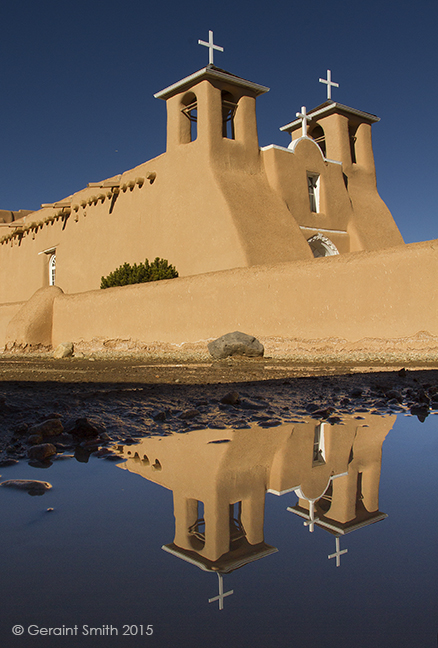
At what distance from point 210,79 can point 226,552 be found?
19.3 meters

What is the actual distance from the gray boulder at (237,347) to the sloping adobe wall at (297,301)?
0.84m

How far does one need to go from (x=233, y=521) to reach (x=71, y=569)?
0.56 m

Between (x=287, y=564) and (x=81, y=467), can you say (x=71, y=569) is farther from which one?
(x=81, y=467)

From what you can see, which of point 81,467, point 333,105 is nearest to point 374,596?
point 81,467

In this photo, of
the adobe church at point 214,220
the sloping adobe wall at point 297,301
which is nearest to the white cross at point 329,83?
the adobe church at point 214,220

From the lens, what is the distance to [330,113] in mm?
23312

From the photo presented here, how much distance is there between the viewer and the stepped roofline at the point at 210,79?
18125mm

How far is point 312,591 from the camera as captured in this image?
47.4 inches

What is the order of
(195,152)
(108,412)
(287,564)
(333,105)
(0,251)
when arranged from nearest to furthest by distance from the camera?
(287,564), (108,412), (195,152), (333,105), (0,251)

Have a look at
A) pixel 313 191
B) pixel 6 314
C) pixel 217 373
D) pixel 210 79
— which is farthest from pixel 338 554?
pixel 6 314

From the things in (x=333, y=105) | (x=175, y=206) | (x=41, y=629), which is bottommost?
(x=41, y=629)

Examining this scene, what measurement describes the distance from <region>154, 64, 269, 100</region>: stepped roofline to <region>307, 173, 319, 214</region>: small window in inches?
156

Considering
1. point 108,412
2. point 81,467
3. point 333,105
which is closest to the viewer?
point 81,467

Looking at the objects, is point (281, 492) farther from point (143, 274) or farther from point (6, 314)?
point (6, 314)
